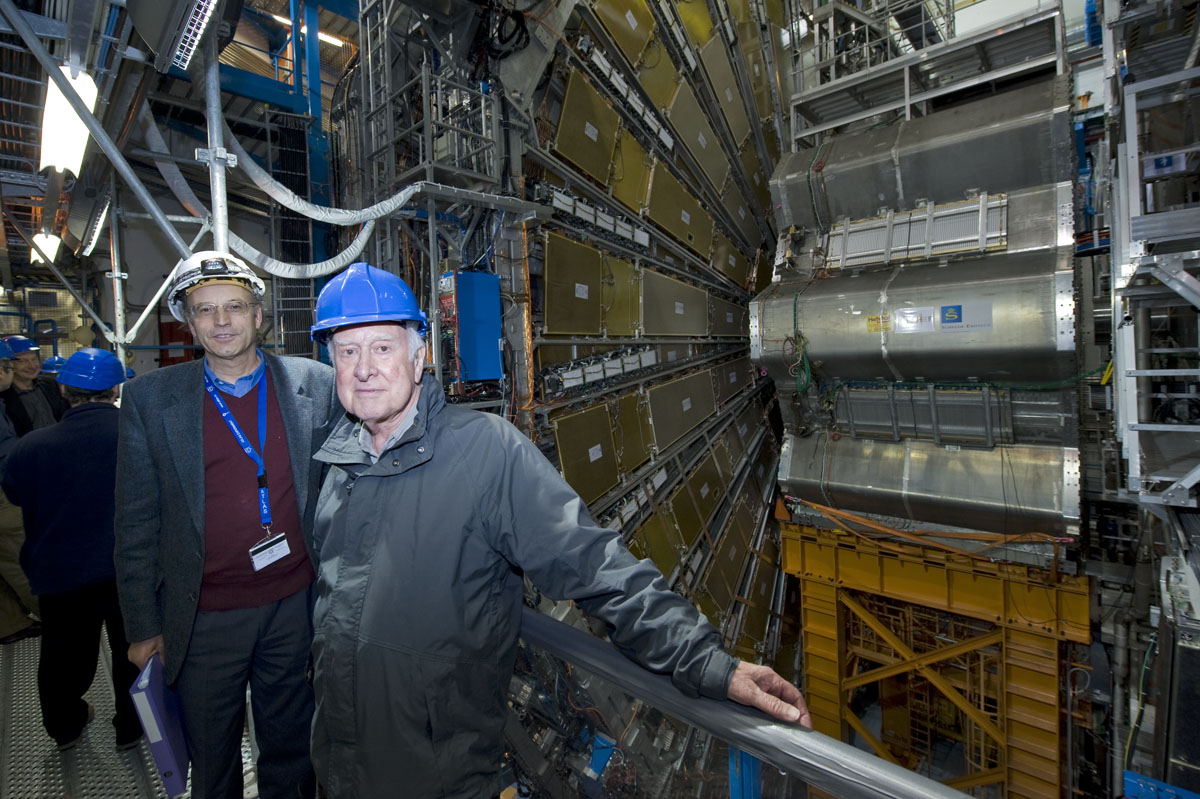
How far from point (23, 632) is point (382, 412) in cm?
449

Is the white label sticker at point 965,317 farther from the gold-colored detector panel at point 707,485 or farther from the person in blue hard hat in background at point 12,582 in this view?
the person in blue hard hat in background at point 12,582

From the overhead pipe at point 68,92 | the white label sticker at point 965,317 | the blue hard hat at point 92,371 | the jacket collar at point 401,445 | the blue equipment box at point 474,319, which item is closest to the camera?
the jacket collar at point 401,445

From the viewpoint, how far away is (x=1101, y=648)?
5.49 meters

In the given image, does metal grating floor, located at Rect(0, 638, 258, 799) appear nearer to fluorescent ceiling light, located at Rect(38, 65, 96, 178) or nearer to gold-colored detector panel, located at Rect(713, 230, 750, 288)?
fluorescent ceiling light, located at Rect(38, 65, 96, 178)

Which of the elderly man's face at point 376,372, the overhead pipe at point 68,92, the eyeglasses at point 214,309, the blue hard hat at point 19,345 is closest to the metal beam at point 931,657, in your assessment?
the elderly man's face at point 376,372

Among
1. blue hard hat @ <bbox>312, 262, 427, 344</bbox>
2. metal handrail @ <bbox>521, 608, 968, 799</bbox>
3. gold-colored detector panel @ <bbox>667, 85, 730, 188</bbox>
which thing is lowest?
metal handrail @ <bbox>521, 608, 968, 799</bbox>

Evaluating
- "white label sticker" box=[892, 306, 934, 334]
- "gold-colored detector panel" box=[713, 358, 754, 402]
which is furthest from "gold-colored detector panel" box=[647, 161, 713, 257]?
"white label sticker" box=[892, 306, 934, 334]

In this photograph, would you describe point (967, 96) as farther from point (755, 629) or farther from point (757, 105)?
point (755, 629)

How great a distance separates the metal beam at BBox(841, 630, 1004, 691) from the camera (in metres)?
5.39

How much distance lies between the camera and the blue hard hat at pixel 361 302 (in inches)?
66.9

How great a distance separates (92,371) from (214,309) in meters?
1.12

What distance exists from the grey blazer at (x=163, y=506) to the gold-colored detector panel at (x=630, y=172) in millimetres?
4339

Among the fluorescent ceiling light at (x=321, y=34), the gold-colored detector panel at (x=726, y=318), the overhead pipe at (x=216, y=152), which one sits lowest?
the gold-colored detector panel at (x=726, y=318)

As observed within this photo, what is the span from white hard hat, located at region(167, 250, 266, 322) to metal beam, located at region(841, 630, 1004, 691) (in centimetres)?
639
